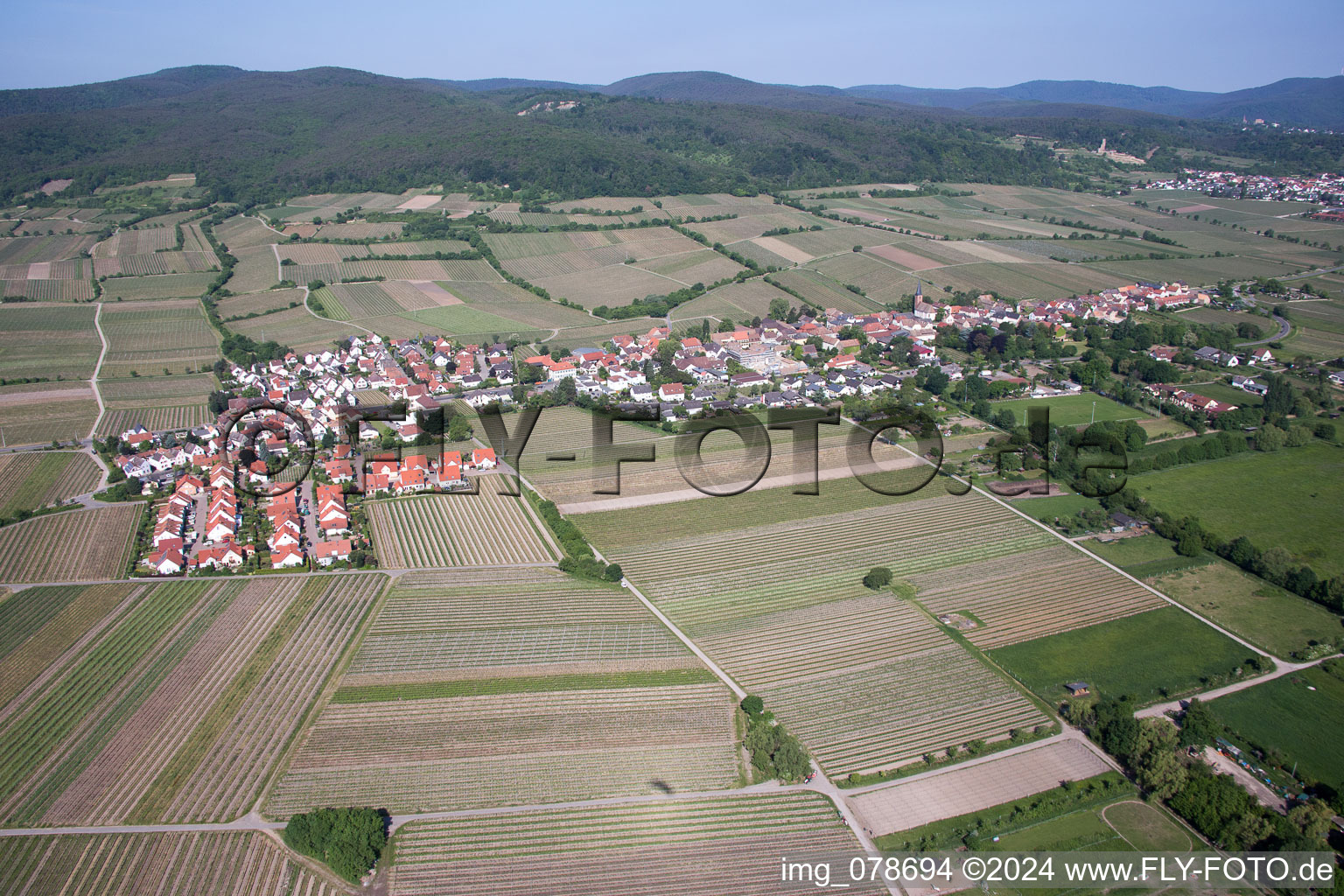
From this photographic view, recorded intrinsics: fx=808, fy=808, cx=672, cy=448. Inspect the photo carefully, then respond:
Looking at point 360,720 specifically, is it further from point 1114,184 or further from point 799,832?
point 1114,184

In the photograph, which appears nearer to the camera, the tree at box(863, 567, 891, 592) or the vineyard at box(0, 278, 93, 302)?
the tree at box(863, 567, 891, 592)

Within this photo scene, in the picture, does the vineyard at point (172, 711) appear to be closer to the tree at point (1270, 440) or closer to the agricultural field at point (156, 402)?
the agricultural field at point (156, 402)

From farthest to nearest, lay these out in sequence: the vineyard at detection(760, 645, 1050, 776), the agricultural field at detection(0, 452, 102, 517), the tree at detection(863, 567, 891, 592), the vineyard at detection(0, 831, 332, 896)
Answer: the agricultural field at detection(0, 452, 102, 517), the tree at detection(863, 567, 891, 592), the vineyard at detection(760, 645, 1050, 776), the vineyard at detection(0, 831, 332, 896)

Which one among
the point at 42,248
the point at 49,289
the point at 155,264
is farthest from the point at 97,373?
the point at 42,248

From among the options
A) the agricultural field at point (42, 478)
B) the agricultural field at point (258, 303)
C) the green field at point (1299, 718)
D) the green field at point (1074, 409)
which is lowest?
the green field at point (1299, 718)

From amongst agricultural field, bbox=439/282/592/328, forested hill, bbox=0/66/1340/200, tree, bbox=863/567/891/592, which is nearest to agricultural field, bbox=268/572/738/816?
tree, bbox=863/567/891/592

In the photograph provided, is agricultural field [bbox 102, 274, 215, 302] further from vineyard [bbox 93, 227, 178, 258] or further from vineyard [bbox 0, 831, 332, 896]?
vineyard [bbox 0, 831, 332, 896]

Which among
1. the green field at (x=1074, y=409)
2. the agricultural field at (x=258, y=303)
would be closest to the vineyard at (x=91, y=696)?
the green field at (x=1074, y=409)
